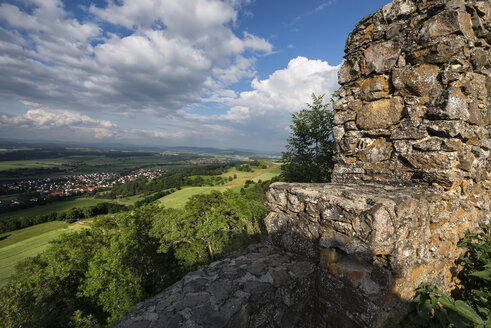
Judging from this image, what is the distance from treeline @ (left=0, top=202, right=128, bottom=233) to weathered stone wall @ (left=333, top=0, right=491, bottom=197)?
50536 mm

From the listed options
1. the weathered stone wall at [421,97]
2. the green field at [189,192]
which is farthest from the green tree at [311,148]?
the green field at [189,192]

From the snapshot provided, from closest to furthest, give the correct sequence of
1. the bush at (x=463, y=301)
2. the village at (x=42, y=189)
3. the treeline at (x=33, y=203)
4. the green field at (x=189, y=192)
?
the bush at (x=463, y=301)
the green field at (x=189, y=192)
the treeline at (x=33, y=203)
the village at (x=42, y=189)

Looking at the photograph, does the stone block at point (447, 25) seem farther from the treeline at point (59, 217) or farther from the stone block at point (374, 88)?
the treeline at point (59, 217)

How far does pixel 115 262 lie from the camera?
9977 millimetres

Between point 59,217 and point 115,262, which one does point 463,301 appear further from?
point 59,217

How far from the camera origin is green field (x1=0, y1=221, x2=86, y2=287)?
21312 millimetres

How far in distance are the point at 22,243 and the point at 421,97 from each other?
148 feet

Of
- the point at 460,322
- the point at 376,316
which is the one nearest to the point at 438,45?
the point at 460,322

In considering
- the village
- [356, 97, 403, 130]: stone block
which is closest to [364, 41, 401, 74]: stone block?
[356, 97, 403, 130]: stone block

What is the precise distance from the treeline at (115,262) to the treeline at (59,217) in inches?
1200

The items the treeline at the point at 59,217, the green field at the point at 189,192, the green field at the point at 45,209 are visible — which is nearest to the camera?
the treeline at the point at 59,217

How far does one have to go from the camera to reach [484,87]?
3223 millimetres

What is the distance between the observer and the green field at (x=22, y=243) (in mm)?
21312

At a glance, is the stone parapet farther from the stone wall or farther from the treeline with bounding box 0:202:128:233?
the treeline with bounding box 0:202:128:233
